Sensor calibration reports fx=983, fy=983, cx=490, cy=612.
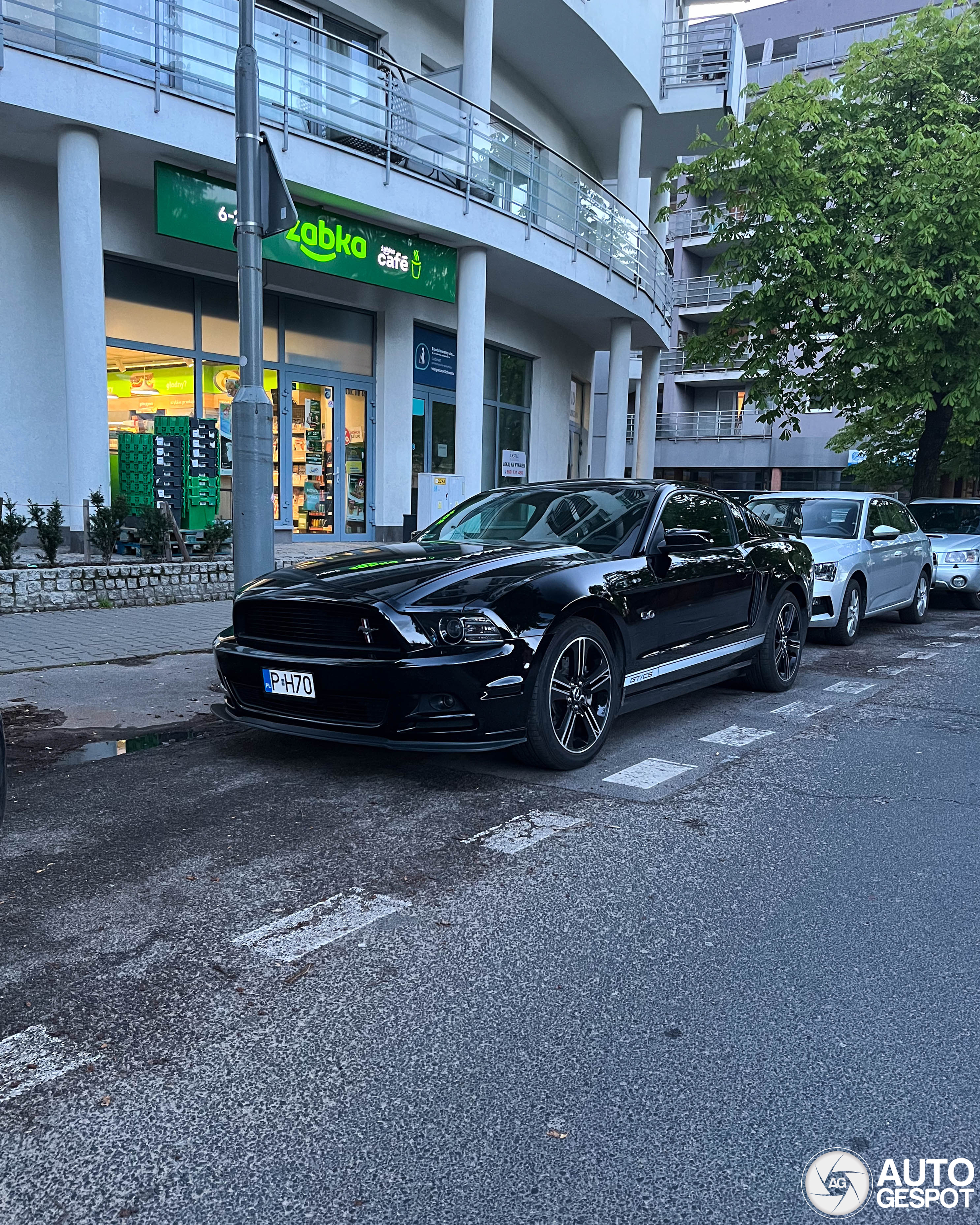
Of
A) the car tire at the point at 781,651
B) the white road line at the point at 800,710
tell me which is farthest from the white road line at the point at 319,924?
the car tire at the point at 781,651

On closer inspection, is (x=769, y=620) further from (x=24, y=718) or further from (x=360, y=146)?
(x=360, y=146)

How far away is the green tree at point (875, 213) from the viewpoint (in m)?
15.3

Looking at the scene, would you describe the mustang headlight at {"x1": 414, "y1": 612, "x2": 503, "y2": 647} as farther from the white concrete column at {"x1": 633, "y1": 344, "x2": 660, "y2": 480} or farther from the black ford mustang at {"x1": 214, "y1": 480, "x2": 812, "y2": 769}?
the white concrete column at {"x1": 633, "y1": 344, "x2": 660, "y2": 480}

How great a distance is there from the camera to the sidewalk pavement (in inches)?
309

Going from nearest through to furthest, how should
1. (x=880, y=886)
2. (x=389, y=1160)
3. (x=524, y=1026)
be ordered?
(x=389, y=1160), (x=524, y=1026), (x=880, y=886)

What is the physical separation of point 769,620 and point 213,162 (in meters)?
9.31

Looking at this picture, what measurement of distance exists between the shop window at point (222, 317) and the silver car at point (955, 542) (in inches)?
408

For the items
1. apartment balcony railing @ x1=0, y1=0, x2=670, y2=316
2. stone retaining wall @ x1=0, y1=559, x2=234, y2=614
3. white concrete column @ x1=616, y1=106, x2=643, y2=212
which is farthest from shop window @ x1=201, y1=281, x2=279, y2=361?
→ white concrete column @ x1=616, y1=106, x2=643, y2=212

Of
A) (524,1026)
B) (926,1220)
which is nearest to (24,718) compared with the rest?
(524,1026)

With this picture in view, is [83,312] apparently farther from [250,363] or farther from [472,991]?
[472,991]

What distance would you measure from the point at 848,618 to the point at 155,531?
7.71 m

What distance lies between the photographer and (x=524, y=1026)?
2.68 m

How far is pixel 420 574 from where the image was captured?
504cm

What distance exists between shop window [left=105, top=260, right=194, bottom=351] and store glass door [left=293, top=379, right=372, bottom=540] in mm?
2177
